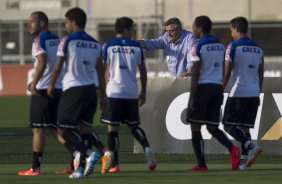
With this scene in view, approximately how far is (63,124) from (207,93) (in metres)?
2.10

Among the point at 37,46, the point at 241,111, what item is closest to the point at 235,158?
the point at 241,111

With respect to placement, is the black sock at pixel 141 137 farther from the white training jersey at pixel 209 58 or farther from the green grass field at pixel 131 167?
Result: the white training jersey at pixel 209 58

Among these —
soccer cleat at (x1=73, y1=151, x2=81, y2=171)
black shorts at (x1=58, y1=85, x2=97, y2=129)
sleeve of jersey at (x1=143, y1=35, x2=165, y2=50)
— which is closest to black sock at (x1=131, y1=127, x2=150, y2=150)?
black shorts at (x1=58, y1=85, x2=97, y2=129)

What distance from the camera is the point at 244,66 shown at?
49.0ft

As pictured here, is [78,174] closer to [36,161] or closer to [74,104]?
[74,104]

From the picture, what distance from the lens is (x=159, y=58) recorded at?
39875mm

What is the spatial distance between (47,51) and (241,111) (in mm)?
2807

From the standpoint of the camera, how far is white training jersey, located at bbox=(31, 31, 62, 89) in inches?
548

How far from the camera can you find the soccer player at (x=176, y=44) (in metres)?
17.5

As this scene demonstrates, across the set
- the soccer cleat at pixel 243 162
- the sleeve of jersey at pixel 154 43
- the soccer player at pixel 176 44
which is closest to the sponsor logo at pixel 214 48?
the soccer cleat at pixel 243 162

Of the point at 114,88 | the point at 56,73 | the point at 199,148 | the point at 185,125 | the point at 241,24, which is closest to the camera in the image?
the point at 56,73

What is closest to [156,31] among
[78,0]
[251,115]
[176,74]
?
[78,0]

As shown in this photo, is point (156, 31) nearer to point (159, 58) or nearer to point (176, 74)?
point (159, 58)

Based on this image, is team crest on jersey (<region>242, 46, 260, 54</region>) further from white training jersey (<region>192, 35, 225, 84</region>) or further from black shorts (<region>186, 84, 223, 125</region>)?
black shorts (<region>186, 84, 223, 125</region>)
